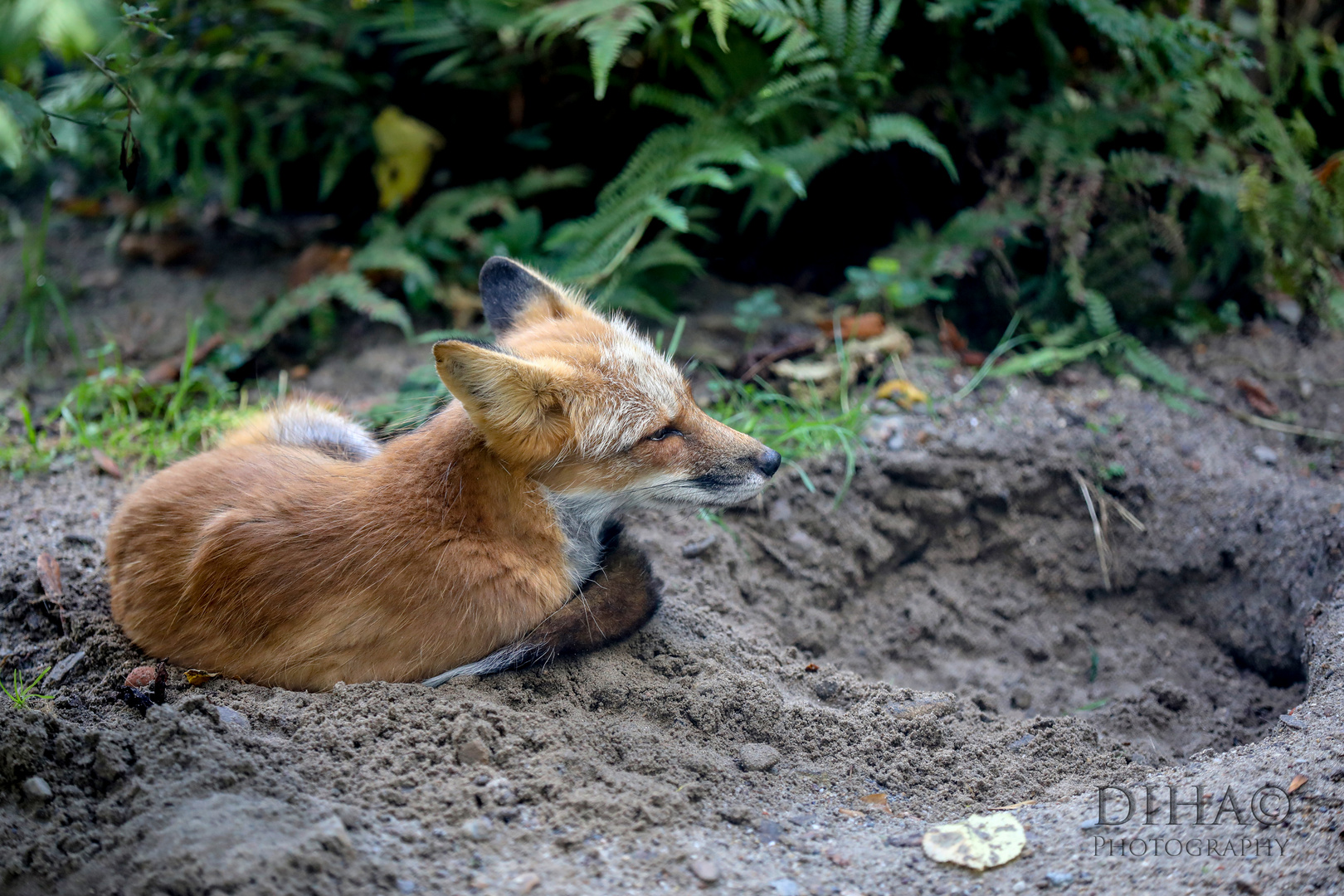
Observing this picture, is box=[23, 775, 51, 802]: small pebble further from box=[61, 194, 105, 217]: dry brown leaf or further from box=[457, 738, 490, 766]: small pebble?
box=[61, 194, 105, 217]: dry brown leaf

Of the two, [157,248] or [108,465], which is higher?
[157,248]

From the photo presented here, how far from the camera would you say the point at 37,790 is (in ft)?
8.64

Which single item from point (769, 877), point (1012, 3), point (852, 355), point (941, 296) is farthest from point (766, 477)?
point (1012, 3)

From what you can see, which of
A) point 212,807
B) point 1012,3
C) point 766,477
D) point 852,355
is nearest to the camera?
point 212,807

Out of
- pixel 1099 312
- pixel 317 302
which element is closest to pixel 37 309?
pixel 317 302

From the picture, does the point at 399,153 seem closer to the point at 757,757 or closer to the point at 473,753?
the point at 473,753

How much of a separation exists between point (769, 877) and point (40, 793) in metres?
2.25

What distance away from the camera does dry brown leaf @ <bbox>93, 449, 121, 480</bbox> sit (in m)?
4.90

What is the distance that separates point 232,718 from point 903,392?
4.08 m

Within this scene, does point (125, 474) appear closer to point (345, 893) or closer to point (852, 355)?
point (345, 893)

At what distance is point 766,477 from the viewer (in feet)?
12.5

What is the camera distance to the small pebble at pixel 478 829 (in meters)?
2.65

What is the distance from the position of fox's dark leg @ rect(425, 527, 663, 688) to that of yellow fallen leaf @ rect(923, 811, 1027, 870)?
4.73ft

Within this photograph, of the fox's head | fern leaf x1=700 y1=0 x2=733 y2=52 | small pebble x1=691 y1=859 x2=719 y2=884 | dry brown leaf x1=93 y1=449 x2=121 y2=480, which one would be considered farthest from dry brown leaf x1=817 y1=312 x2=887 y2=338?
dry brown leaf x1=93 y1=449 x2=121 y2=480
